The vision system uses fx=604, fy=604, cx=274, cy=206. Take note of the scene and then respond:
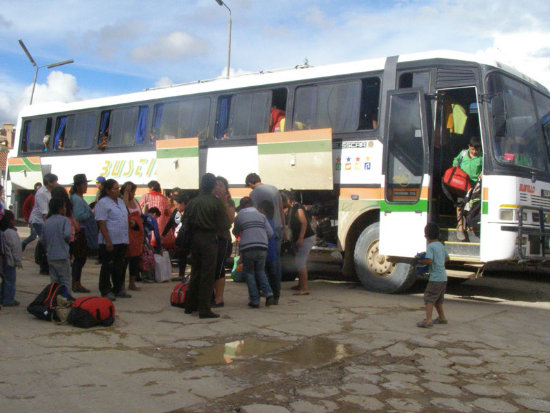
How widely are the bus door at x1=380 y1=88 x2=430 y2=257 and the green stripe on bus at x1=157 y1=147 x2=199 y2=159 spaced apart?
445 cm

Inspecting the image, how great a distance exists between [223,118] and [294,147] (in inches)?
85.1

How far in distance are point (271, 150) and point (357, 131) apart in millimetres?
1683

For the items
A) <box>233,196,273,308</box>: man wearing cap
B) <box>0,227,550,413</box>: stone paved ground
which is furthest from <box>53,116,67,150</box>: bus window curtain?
<box>233,196,273,308</box>: man wearing cap

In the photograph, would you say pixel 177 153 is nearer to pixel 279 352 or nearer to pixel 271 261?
pixel 271 261

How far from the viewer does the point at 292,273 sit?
12.3 meters

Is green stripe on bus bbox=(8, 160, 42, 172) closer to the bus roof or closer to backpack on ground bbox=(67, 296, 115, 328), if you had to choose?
the bus roof

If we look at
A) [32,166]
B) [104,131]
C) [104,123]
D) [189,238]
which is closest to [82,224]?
[189,238]

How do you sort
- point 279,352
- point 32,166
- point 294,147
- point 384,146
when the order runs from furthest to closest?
point 32,166
point 294,147
point 384,146
point 279,352

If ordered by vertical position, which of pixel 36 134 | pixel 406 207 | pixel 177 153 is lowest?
pixel 406 207

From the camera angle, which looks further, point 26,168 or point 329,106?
point 26,168

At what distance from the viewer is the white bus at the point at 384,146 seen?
8.70 metres

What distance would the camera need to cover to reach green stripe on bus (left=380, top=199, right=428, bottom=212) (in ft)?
29.7

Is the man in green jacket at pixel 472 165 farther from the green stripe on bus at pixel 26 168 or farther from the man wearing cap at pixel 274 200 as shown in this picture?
the green stripe on bus at pixel 26 168

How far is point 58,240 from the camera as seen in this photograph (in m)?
7.14
